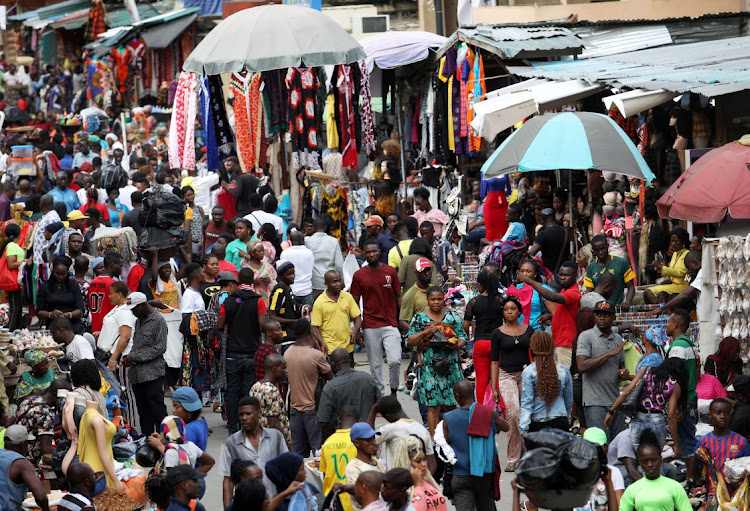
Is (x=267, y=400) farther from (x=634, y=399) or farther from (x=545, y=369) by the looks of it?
(x=634, y=399)

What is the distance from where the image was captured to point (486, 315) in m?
13.0

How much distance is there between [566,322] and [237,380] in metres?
3.14

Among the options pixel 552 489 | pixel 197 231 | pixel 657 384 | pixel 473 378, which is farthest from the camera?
pixel 197 231

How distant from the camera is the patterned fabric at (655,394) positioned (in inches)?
451

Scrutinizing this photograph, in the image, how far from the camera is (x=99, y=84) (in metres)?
34.8

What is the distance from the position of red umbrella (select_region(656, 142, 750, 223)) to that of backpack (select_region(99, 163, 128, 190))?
35.0ft

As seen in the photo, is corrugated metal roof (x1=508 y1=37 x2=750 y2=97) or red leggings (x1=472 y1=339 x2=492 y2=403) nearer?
red leggings (x1=472 y1=339 x2=492 y2=403)

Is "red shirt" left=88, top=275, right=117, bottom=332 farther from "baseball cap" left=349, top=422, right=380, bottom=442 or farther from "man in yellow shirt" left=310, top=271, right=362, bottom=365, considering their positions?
"baseball cap" left=349, top=422, right=380, bottom=442

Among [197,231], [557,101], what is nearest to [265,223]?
[197,231]

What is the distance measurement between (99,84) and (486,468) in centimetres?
2643

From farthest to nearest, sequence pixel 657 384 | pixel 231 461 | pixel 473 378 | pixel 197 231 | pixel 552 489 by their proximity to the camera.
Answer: pixel 197 231
pixel 473 378
pixel 657 384
pixel 231 461
pixel 552 489

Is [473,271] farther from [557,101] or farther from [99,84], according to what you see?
[99,84]

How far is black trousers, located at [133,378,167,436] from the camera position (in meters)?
13.1

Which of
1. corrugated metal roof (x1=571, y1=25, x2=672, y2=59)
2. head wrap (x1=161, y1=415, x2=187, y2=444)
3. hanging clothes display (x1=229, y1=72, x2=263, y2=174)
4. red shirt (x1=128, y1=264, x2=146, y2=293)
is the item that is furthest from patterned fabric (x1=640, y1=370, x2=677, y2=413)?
corrugated metal roof (x1=571, y1=25, x2=672, y2=59)
